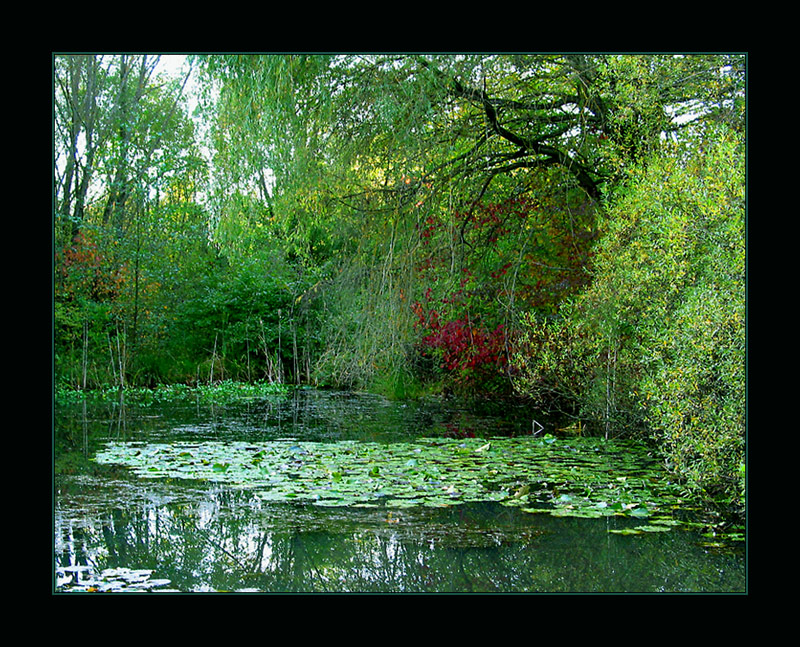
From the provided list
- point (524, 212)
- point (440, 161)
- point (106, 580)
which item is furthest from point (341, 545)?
point (524, 212)

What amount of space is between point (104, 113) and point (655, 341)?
9975 millimetres

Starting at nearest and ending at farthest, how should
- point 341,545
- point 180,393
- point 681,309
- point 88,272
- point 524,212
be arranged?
point 341,545 < point 681,309 < point 524,212 < point 88,272 < point 180,393

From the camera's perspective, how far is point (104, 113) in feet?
39.7

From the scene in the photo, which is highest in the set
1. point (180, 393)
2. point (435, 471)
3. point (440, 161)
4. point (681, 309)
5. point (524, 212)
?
point (440, 161)

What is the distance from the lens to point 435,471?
5863 mm

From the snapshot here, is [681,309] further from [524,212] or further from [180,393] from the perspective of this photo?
[180,393]

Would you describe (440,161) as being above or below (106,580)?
above

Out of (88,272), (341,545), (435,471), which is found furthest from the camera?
(88,272)

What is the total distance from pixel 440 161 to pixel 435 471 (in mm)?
2735

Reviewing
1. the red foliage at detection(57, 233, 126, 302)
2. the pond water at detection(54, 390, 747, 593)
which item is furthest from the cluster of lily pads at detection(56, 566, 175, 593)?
the red foliage at detection(57, 233, 126, 302)

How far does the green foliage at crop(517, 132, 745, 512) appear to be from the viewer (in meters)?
4.42

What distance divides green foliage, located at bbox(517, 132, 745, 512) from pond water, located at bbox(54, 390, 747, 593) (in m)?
0.59

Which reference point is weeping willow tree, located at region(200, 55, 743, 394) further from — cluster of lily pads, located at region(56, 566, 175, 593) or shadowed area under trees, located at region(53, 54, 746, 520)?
cluster of lily pads, located at region(56, 566, 175, 593)
